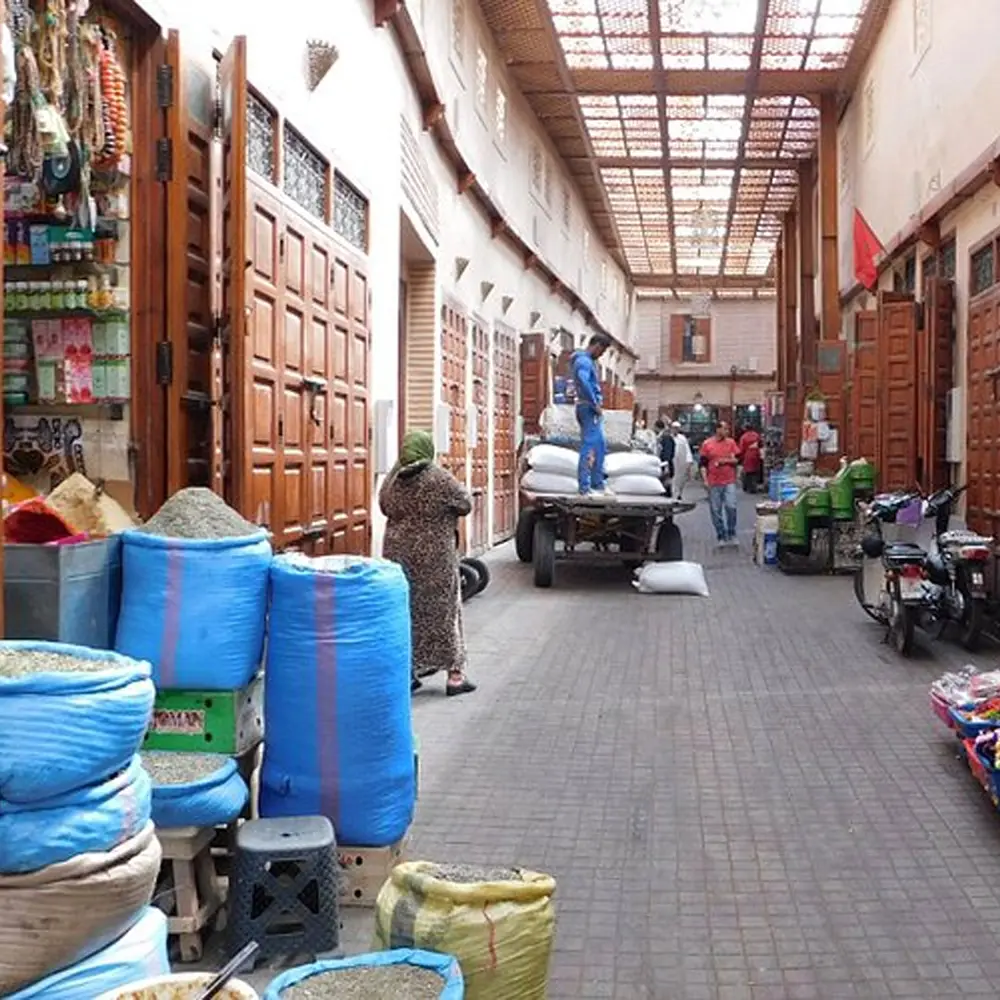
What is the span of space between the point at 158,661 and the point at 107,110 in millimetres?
2431

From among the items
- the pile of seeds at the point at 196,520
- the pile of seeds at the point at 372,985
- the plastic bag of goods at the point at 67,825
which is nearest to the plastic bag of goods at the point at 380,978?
the pile of seeds at the point at 372,985

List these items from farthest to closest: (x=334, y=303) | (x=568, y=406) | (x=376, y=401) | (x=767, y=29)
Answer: (x=767, y=29)
(x=568, y=406)
(x=376, y=401)
(x=334, y=303)

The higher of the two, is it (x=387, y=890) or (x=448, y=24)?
(x=448, y=24)

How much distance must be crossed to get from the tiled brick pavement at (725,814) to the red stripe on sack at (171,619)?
3.16 ft

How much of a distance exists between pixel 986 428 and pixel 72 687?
1077 cm

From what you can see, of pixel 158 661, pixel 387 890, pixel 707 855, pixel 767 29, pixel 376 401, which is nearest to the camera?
pixel 387 890

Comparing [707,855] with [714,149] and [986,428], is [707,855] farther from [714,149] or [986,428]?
[714,149]

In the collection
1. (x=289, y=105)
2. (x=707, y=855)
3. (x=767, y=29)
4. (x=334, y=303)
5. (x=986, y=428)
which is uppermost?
(x=767, y=29)

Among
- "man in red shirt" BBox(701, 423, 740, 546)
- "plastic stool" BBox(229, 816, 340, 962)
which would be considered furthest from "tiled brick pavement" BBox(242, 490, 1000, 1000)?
"man in red shirt" BBox(701, 423, 740, 546)

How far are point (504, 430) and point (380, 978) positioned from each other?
15.6 meters

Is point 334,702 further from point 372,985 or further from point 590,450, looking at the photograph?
point 590,450

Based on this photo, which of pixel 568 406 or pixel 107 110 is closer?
pixel 107 110

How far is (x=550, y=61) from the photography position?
18.7 meters

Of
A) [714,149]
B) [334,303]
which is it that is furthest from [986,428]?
[714,149]
